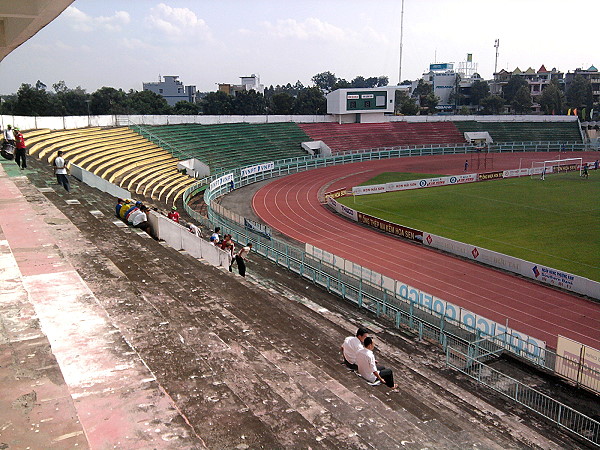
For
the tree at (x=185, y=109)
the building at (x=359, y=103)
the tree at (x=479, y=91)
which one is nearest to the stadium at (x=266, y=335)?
the building at (x=359, y=103)

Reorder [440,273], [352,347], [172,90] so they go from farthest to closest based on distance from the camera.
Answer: [172,90] → [440,273] → [352,347]

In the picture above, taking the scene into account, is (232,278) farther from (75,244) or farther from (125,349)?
(125,349)

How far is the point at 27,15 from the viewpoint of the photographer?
23.4 feet

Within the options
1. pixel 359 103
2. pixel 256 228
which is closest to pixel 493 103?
pixel 359 103

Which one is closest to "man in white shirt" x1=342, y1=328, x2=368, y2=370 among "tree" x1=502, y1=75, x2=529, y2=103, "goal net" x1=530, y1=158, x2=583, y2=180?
"goal net" x1=530, y1=158, x2=583, y2=180

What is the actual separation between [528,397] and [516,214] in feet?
90.5

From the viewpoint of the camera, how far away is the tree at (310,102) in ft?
365

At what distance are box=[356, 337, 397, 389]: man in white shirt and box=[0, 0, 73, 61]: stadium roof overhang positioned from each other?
262 inches

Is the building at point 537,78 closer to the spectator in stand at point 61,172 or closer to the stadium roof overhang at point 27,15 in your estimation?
the spectator in stand at point 61,172

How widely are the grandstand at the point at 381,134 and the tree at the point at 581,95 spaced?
2207 inches

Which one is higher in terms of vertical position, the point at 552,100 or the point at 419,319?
the point at 552,100

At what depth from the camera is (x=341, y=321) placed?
528 inches

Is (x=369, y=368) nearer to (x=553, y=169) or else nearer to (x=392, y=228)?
(x=392, y=228)

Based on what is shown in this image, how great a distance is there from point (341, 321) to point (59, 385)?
7775 mm
